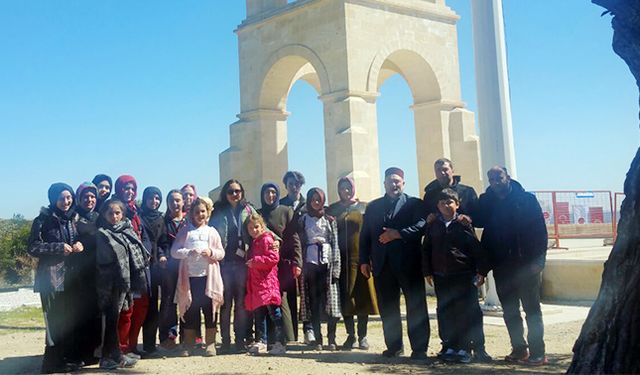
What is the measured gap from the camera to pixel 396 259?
6.07 meters

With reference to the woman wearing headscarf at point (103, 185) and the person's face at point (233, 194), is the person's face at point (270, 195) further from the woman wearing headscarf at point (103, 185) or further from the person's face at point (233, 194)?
the woman wearing headscarf at point (103, 185)

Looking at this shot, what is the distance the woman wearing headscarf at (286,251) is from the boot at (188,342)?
2.65ft

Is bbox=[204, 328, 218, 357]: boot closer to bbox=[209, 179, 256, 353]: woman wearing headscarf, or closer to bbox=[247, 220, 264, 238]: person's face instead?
bbox=[209, 179, 256, 353]: woman wearing headscarf

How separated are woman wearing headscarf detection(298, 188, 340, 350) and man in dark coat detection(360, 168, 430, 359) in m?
0.53

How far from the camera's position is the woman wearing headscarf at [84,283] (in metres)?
5.98

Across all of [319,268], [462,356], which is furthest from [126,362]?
[462,356]

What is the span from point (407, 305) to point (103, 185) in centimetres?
343

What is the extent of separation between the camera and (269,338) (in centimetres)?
673

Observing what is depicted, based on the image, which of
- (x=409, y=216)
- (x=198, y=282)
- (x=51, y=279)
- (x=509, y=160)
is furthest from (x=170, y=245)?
(x=509, y=160)

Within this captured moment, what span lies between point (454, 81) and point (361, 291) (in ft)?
27.6

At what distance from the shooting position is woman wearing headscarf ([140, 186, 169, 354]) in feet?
21.7

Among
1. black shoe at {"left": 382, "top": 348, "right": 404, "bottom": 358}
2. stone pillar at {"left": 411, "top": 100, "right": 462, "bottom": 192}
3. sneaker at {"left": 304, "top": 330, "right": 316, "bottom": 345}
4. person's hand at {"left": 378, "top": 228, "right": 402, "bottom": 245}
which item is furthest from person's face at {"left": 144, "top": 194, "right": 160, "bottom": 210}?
stone pillar at {"left": 411, "top": 100, "right": 462, "bottom": 192}

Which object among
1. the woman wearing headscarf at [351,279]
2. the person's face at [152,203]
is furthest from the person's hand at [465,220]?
the person's face at [152,203]

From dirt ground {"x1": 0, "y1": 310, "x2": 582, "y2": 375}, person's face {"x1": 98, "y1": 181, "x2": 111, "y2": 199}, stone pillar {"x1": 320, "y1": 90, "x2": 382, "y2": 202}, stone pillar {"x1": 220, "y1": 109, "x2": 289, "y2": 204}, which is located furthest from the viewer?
stone pillar {"x1": 220, "y1": 109, "x2": 289, "y2": 204}
